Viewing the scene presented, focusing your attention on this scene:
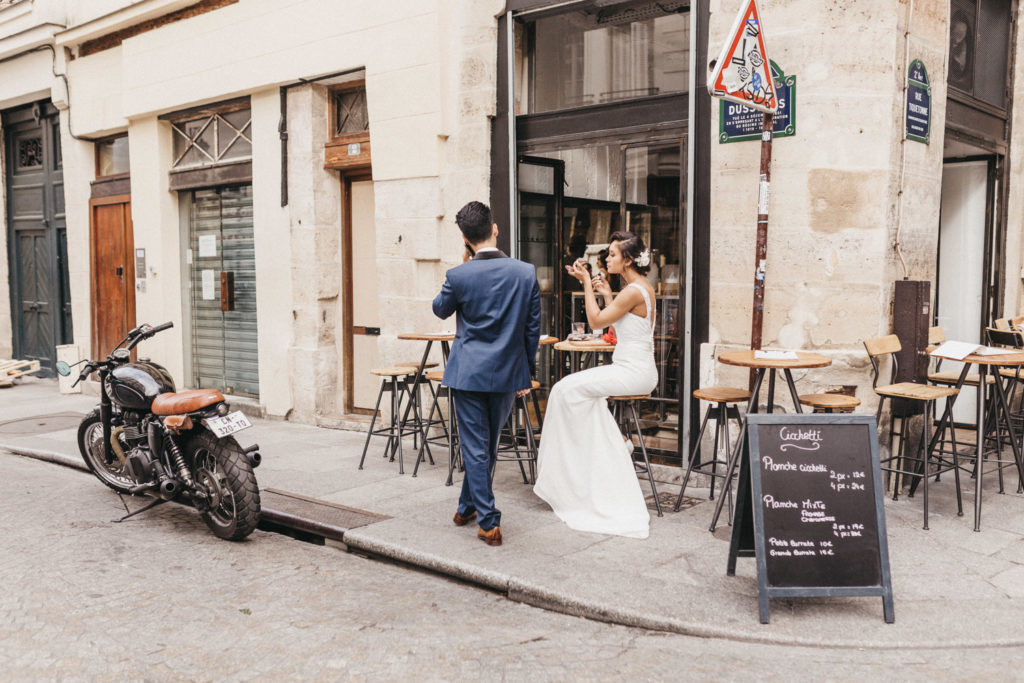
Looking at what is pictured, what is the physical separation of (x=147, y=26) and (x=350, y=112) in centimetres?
358

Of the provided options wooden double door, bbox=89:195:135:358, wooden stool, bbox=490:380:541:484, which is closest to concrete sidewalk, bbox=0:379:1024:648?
wooden stool, bbox=490:380:541:484

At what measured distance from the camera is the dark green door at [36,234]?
13.8 m

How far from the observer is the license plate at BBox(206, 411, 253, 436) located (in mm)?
5484

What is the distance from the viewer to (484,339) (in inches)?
210

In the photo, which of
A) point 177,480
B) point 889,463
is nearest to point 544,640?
point 177,480

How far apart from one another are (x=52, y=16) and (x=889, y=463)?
12.0 m

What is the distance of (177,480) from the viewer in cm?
588

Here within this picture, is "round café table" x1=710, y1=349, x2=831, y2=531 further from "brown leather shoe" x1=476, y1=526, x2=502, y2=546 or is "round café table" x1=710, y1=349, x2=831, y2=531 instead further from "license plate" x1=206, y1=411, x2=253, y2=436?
"license plate" x1=206, y1=411, x2=253, y2=436

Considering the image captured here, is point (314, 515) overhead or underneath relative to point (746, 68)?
underneath

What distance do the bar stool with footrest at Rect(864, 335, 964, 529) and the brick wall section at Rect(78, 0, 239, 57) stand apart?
306 inches

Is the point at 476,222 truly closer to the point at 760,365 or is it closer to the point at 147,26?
the point at 760,365

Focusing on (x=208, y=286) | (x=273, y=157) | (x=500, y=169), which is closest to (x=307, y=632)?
(x=500, y=169)

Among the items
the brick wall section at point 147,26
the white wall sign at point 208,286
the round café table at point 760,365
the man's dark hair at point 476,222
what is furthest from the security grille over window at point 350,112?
the round café table at point 760,365

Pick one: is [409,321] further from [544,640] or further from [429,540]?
[544,640]
